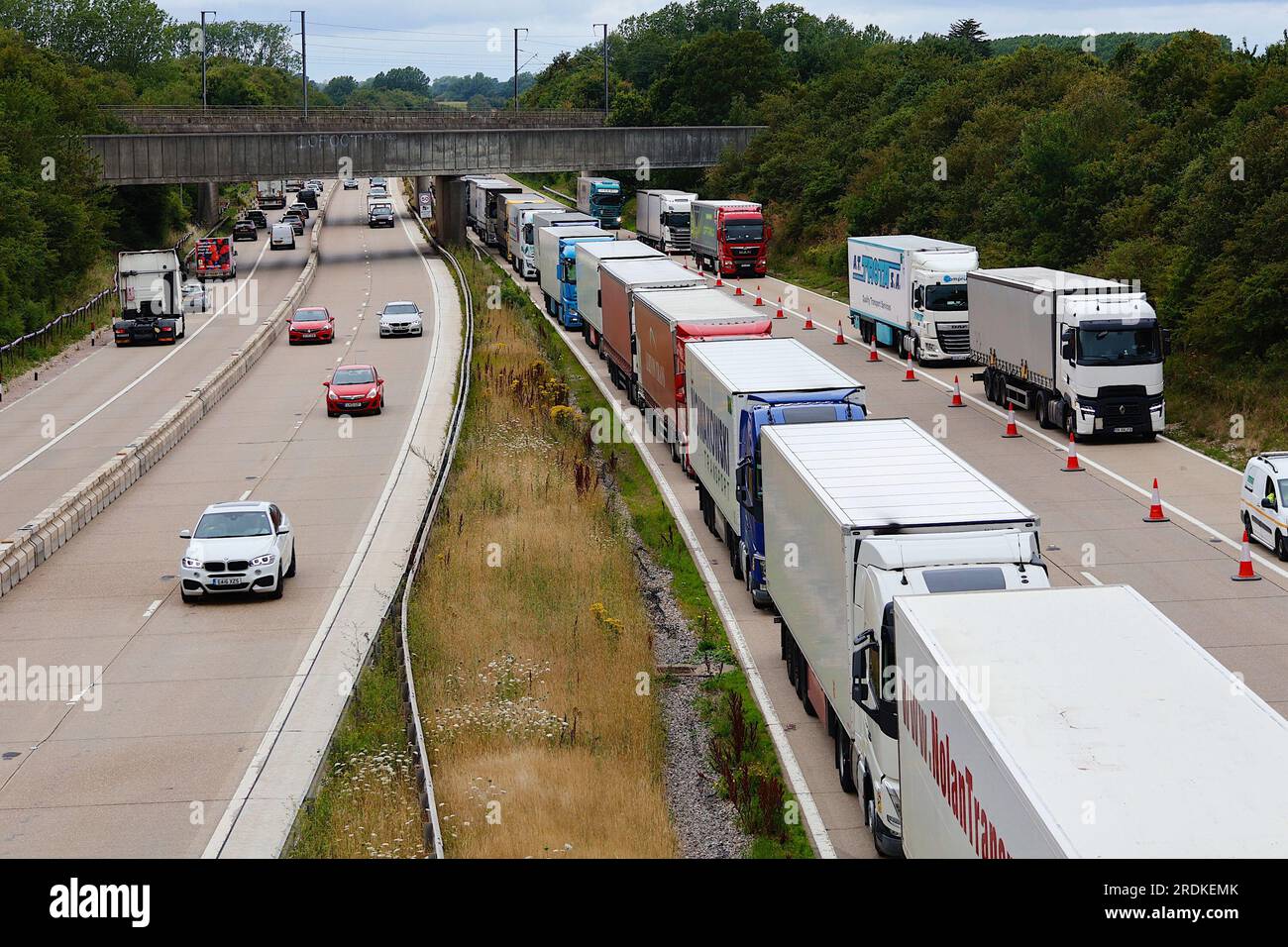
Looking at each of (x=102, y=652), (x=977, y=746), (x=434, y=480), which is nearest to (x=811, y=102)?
(x=434, y=480)

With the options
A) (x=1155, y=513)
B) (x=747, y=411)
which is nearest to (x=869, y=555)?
(x=747, y=411)

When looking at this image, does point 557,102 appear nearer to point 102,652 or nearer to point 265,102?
point 265,102

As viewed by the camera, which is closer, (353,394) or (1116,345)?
(1116,345)

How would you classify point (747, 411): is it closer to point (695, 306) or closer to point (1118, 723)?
point (695, 306)

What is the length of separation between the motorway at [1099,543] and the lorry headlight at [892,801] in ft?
3.37

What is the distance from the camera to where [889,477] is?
16.2 m

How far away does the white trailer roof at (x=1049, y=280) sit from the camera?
3344cm

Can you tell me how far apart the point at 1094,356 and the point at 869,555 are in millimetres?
20213

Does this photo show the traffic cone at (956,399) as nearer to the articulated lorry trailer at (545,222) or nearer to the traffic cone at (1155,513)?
the traffic cone at (1155,513)

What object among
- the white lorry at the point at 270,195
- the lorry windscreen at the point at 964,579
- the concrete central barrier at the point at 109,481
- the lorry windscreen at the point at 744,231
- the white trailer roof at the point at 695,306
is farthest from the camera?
the white lorry at the point at 270,195

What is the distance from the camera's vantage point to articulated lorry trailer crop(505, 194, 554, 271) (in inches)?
2773

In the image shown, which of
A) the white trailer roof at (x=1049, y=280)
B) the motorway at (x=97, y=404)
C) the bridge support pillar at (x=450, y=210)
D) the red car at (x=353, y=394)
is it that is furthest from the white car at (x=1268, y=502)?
the bridge support pillar at (x=450, y=210)

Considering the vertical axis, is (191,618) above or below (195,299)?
below

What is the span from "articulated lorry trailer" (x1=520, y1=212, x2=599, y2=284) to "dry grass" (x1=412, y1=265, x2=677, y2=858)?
105 feet
